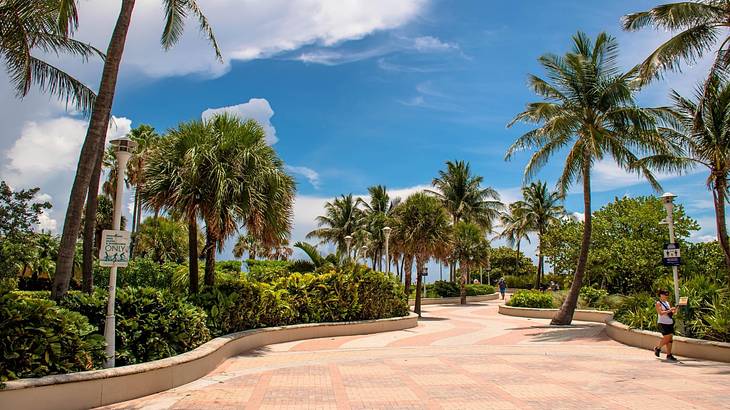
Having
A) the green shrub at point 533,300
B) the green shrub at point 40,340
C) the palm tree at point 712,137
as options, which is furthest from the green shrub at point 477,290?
the green shrub at point 40,340

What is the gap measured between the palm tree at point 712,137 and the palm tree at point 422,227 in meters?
10.6

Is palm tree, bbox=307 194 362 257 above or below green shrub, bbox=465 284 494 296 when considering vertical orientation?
above

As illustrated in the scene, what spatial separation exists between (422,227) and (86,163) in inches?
717

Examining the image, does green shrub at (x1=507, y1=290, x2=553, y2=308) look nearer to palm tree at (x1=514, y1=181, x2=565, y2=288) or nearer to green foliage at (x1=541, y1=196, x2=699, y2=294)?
green foliage at (x1=541, y1=196, x2=699, y2=294)

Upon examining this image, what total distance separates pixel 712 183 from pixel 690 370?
8652 millimetres

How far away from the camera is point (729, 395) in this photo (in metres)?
7.60

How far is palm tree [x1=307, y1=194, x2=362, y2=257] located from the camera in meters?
54.0

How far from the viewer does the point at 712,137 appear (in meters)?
15.6

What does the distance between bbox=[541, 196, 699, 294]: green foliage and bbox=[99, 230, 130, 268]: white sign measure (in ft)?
66.8

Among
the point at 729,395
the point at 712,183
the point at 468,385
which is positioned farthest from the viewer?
the point at 712,183

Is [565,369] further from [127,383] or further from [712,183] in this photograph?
[712,183]

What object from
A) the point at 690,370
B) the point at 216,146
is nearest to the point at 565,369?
the point at 690,370

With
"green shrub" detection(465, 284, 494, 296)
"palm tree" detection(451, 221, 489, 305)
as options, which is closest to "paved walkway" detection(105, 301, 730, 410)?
"palm tree" detection(451, 221, 489, 305)

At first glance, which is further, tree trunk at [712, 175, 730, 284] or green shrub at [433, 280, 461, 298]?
green shrub at [433, 280, 461, 298]
